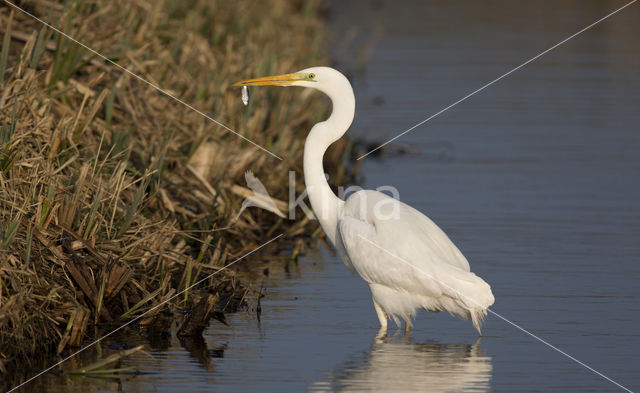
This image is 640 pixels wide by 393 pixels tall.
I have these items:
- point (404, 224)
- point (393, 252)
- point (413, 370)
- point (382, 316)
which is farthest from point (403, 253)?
point (413, 370)

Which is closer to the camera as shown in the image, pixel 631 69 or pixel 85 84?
pixel 85 84

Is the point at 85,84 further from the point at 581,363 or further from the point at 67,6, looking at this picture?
the point at 581,363

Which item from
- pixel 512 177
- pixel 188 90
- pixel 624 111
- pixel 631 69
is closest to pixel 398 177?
pixel 512 177

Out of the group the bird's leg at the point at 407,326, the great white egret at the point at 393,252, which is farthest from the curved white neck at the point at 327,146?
the bird's leg at the point at 407,326

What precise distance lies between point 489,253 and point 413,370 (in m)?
3.24

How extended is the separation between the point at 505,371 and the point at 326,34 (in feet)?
62.3

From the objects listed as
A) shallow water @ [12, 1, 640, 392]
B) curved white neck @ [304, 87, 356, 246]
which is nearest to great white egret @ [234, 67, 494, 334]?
curved white neck @ [304, 87, 356, 246]

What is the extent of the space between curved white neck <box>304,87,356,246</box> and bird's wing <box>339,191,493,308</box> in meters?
0.34

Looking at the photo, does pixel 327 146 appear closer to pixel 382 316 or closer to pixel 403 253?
pixel 403 253

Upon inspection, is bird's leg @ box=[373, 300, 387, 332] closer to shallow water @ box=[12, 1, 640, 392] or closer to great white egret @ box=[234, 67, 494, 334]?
great white egret @ box=[234, 67, 494, 334]

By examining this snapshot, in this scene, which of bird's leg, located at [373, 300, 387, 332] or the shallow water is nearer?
the shallow water

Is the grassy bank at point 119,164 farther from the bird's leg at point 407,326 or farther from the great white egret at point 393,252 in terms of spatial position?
the bird's leg at point 407,326

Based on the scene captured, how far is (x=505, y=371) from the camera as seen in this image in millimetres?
6750

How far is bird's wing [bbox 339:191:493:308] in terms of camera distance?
735 centimetres
